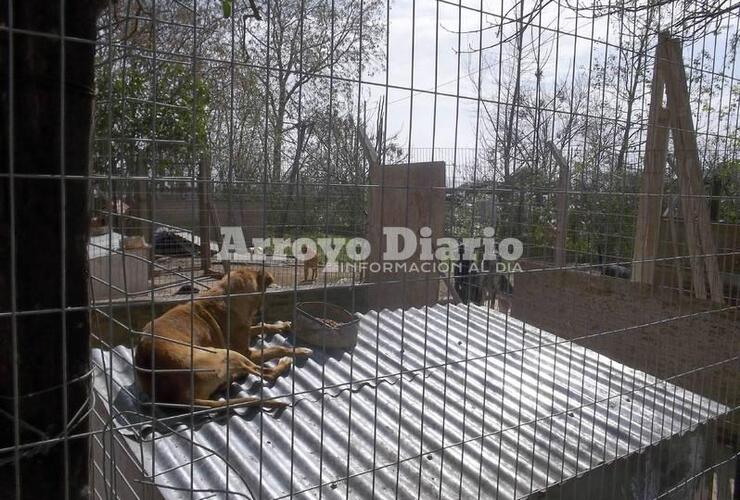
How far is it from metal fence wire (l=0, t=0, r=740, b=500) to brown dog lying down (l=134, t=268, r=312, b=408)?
2 centimetres

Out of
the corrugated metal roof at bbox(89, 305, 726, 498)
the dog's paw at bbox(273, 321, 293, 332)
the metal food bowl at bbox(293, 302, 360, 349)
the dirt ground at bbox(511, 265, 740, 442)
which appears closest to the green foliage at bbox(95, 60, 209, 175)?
the corrugated metal roof at bbox(89, 305, 726, 498)

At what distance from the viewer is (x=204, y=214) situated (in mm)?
3059

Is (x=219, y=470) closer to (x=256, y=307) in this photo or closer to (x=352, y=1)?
(x=256, y=307)

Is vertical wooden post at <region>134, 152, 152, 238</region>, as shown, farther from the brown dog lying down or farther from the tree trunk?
the tree trunk

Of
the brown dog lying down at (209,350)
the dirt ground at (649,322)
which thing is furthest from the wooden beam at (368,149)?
the dirt ground at (649,322)

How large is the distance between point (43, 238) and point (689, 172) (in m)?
2.99

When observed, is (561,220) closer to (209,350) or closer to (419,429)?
(419,429)

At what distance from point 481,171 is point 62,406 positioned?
6.57 feet

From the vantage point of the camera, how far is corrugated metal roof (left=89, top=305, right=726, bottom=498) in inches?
83.5

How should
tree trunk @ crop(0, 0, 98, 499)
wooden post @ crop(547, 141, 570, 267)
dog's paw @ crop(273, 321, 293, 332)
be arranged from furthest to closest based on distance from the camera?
dog's paw @ crop(273, 321, 293, 332), wooden post @ crop(547, 141, 570, 267), tree trunk @ crop(0, 0, 98, 499)

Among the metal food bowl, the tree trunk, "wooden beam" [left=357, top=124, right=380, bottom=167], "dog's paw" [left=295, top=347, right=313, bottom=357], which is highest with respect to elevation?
"wooden beam" [left=357, top=124, right=380, bottom=167]

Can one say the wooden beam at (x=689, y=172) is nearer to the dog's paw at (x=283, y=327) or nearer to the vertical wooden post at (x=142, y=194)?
the vertical wooden post at (x=142, y=194)

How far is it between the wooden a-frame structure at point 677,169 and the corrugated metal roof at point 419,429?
2.53 ft

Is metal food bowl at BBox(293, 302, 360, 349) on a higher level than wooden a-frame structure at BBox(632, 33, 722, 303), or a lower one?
lower
